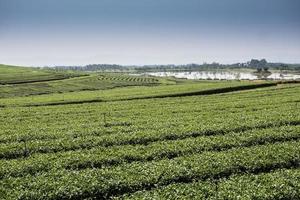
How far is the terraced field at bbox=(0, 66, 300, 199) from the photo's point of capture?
23078 millimetres

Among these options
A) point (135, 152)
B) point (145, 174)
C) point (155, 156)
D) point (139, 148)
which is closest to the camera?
point (145, 174)

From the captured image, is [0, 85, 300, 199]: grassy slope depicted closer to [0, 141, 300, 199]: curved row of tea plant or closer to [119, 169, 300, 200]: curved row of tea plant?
[0, 141, 300, 199]: curved row of tea plant

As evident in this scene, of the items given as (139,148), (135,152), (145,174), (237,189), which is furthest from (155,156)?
(237,189)

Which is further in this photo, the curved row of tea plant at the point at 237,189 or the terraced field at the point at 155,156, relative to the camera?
the terraced field at the point at 155,156

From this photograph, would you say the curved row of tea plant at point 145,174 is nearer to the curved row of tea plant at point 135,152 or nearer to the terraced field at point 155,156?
the terraced field at point 155,156

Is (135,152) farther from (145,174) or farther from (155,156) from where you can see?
(145,174)

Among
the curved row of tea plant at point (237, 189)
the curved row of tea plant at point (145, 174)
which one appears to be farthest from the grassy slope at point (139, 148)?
the curved row of tea plant at point (237, 189)

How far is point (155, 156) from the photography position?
2930cm

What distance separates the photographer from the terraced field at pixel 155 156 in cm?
2308

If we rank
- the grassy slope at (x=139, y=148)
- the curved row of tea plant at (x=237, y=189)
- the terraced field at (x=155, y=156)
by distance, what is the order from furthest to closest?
the grassy slope at (x=139, y=148), the terraced field at (x=155, y=156), the curved row of tea plant at (x=237, y=189)

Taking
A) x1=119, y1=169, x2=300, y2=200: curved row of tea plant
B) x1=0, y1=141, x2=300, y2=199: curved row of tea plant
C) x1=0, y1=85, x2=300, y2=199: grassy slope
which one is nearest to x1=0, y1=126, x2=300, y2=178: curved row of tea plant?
x1=0, y1=85, x2=300, y2=199: grassy slope

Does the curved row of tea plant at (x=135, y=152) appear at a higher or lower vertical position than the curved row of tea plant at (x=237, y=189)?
higher

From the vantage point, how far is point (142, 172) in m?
25.6

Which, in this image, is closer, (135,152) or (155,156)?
(155,156)
